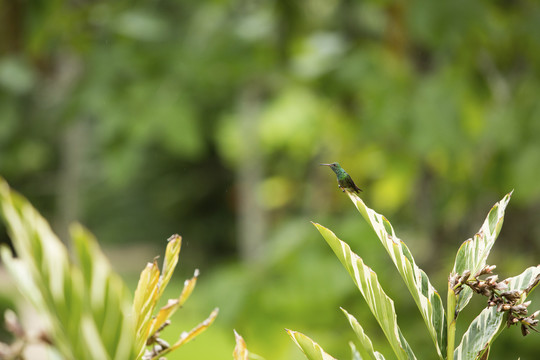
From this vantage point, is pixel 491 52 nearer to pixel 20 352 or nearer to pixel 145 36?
pixel 145 36

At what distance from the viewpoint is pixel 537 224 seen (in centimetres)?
158

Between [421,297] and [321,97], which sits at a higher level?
[321,97]

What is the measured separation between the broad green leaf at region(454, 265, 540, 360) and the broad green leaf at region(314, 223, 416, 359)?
33 millimetres

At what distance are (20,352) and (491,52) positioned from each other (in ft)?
4.70

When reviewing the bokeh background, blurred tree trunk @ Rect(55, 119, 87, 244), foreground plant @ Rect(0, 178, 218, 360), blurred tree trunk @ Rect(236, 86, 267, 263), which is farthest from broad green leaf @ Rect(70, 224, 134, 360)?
blurred tree trunk @ Rect(236, 86, 267, 263)

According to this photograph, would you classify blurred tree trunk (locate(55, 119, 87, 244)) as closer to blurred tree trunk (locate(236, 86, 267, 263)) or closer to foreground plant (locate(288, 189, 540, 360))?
blurred tree trunk (locate(236, 86, 267, 263))

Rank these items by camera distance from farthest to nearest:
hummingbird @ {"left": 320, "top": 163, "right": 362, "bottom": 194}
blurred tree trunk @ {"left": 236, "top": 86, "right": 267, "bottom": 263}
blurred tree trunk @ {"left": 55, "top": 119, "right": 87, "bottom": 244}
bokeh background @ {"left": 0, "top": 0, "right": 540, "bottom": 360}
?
blurred tree trunk @ {"left": 236, "top": 86, "right": 267, "bottom": 263} → blurred tree trunk @ {"left": 55, "top": 119, "right": 87, "bottom": 244} → bokeh background @ {"left": 0, "top": 0, "right": 540, "bottom": 360} → hummingbird @ {"left": 320, "top": 163, "right": 362, "bottom": 194}

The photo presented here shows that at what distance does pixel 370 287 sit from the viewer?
23cm

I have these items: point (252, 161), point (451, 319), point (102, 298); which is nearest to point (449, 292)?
point (451, 319)

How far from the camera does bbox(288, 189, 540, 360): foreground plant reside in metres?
0.22

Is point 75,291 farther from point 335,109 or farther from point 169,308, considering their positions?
point 335,109

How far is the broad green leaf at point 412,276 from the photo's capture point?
8.7 inches

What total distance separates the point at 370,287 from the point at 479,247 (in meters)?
0.05

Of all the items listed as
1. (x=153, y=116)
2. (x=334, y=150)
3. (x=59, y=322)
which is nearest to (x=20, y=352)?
(x=59, y=322)
